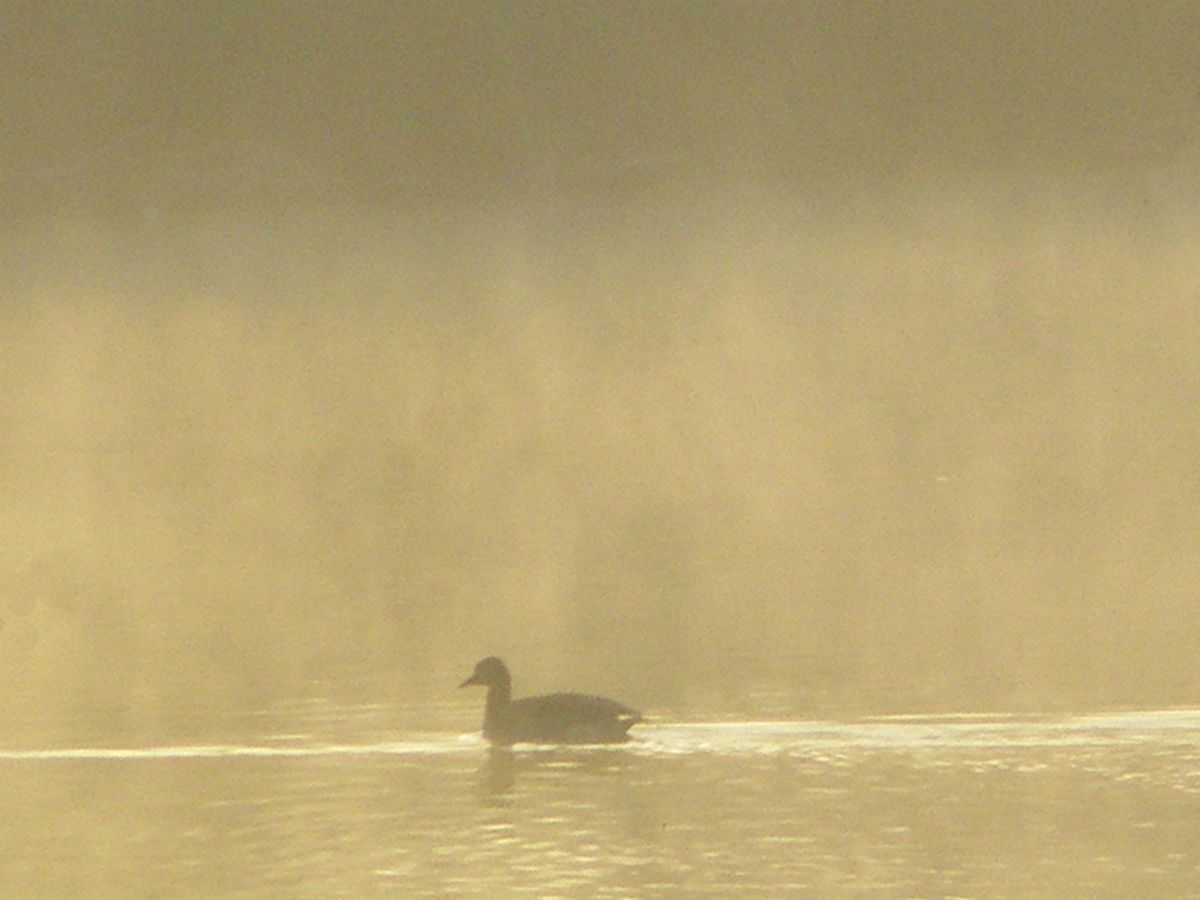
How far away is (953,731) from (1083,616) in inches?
236

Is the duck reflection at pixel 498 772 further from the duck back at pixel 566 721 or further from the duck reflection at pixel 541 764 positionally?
the duck back at pixel 566 721

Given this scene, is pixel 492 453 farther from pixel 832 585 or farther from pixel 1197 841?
pixel 1197 841

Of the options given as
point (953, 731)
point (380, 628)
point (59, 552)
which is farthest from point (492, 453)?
point (953, 731)

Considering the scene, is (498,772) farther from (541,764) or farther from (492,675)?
(492,675)

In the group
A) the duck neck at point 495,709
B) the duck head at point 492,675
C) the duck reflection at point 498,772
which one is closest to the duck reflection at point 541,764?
the duck reflection at point 498,772

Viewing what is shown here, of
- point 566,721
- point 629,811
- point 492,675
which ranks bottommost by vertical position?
point 629,811

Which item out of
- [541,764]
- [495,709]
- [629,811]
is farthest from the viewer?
[495,709]

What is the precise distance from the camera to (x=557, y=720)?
1744cm

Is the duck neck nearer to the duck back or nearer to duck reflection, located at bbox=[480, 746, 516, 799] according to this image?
the duck back

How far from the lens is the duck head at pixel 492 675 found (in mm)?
17942

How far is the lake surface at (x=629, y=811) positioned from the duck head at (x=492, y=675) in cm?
36

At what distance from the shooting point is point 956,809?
14.7 metres

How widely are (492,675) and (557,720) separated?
27.2 inches

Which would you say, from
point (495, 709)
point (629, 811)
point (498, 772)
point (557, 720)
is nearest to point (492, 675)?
point (495, 709)
